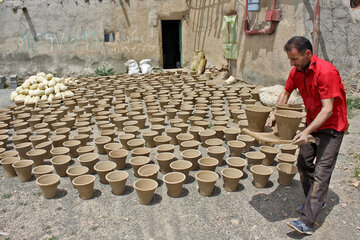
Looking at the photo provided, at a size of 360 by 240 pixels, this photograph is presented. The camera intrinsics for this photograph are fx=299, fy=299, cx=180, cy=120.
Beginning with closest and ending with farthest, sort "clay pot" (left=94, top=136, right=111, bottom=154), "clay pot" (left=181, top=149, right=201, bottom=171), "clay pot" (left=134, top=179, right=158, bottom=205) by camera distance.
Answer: "clay pot" (left=134, top=179, right=158, bottom=205)
"clay pot" (left=181, top=149, right=201, bottom=171)
"clay pot" (left=94, top=136, right=111, bottom=154)

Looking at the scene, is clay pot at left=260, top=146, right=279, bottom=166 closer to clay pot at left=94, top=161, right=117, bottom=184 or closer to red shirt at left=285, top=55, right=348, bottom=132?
red shirt at left=285, top=55, right=348, bottom=132

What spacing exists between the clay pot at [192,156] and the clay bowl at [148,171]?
1.63 ft

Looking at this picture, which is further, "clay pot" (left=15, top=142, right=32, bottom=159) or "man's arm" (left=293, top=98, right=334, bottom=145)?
"clay pot" (left=15, top=142, right=32, bottom=159)

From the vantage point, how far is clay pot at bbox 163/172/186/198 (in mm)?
3607

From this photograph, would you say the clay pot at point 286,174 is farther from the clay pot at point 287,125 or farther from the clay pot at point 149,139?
the clay pot at point 149,139

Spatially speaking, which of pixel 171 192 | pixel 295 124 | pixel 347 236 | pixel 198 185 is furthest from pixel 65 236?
pixel 347 236

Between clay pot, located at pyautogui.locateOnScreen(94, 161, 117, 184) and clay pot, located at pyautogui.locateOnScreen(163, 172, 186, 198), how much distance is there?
839mm

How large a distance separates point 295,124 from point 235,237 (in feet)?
4.18

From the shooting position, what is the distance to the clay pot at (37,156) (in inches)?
180

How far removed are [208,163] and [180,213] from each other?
102 centimetres

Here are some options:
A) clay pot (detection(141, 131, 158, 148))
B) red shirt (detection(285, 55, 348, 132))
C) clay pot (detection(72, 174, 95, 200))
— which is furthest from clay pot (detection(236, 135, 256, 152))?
clay pot (detection(72, 174, 95, 200))

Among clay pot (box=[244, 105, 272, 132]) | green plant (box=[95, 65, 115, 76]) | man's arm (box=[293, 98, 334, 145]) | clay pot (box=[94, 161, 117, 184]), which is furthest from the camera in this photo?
green plant (box=[95, 65, 115, 76])

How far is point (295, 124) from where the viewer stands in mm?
2992

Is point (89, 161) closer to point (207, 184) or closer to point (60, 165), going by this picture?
point (60, 165)
